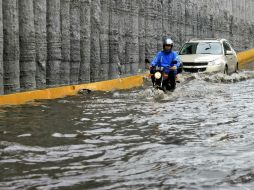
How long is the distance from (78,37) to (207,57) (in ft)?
19.6

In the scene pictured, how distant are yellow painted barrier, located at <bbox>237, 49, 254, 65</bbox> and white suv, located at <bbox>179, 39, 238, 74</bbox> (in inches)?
423

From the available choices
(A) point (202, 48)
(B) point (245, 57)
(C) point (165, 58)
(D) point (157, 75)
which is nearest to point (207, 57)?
(A) point (202, 48)

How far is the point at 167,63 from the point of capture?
543 inches

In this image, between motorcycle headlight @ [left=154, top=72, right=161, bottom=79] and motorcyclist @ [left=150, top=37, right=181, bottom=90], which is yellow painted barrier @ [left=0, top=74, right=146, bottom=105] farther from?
motorcycle headlight @ [left=154, top=72, right=161, bottom=79]

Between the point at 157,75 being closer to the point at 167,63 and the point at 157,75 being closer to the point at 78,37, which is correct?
the point at 167,63

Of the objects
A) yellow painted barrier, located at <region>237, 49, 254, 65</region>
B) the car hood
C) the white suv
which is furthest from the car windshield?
yellow painted barrier, located at <region>237, 49, 254, 65</region>

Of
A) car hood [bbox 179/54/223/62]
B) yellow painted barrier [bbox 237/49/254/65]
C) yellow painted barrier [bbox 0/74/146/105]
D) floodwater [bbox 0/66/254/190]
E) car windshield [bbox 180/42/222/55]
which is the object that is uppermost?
car windshield [bbox 180/42/222/55]

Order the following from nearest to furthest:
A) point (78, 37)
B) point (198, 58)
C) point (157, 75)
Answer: point (157, 75) → point (78, 37) → point (198, 58)

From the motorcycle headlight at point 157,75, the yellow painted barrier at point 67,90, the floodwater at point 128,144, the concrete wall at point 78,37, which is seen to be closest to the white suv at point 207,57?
the concrete wall at point 78,37

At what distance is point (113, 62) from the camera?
55.6 ft

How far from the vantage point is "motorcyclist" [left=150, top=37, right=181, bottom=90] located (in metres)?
13.4

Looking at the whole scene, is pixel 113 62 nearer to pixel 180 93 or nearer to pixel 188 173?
pixel 180 93

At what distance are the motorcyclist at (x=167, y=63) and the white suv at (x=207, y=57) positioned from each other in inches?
200

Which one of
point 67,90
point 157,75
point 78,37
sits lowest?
point 67,90
